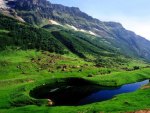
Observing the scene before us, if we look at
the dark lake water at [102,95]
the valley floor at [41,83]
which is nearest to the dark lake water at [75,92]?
the dark lake water at [102,95]

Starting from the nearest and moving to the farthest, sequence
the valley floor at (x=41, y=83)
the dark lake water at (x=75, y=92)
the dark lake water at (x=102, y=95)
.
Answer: the valley floor at (x=41, y=83) < the dark lake water at (x=75, y=92) < the dark lake water at (x=102, y=95)

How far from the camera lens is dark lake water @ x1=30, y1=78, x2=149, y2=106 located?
112m

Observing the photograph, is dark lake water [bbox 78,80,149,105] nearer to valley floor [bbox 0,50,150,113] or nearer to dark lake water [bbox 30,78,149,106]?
dark lake water [bbox 30,78,149,106]

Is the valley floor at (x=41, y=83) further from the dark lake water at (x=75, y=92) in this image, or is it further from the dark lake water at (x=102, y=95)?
the dark lake water at (x=102, y=95)

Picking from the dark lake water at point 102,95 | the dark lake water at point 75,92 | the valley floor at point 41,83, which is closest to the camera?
the valley floor at point 41,83

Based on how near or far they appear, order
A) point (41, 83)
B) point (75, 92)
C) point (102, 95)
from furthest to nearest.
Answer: point (41, 83) < point (75, 92) < point (102, 95)

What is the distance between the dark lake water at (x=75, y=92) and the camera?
112 metres

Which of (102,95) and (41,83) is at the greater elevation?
(102,95)

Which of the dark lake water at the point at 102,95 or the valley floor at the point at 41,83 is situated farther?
the dark lake water at the point at 102,95

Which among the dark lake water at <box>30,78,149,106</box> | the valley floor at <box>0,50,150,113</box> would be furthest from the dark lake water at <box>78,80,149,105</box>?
the valley floor at <box>0,50,150,113</box>

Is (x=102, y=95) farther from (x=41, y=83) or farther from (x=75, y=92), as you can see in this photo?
(x=41, y=83)

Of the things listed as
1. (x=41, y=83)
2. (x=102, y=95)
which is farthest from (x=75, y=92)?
(x=41, y=83)

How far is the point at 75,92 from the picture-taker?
131 meters

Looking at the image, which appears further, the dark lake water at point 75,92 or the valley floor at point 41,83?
the dark lake water at point 75,92
